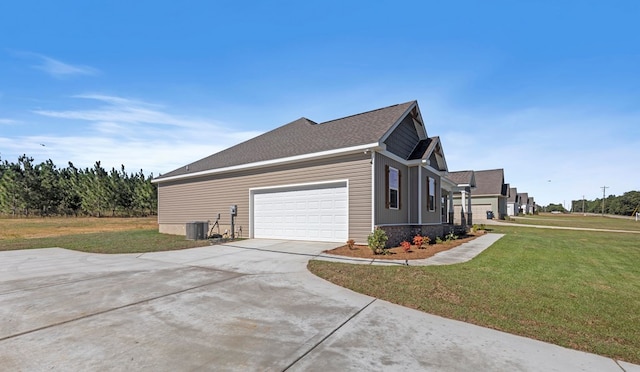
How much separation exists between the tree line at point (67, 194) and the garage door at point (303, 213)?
40.4 metres

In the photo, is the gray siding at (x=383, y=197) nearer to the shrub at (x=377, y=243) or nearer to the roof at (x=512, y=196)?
the shrub at (x=377, y=243)

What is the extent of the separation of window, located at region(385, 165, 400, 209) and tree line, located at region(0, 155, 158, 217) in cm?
4513

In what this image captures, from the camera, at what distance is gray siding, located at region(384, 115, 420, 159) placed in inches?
477

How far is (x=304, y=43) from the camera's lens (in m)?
12.1

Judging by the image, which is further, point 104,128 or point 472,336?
point 104,128

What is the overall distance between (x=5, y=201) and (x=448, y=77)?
194ft

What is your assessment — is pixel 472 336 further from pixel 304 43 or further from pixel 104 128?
pixel 104 128

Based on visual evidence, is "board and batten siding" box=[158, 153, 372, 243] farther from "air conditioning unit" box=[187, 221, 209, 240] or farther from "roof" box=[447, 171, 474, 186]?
"roof" box=[447, 171, 474, 186]

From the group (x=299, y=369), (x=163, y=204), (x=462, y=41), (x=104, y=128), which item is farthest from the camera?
(x=163, y=204)

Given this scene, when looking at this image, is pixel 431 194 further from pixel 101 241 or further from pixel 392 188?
pixel 101 241

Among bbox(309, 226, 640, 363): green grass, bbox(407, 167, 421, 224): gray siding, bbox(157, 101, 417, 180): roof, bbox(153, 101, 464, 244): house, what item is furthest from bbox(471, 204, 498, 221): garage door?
bbox(309, 226, 640, 363): green grass

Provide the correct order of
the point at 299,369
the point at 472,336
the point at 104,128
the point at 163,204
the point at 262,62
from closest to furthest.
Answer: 1. the point at 299,369
2. the point at 472,336
3. the point at 262,62
4. the point at 104,128
5. the point at 163,204

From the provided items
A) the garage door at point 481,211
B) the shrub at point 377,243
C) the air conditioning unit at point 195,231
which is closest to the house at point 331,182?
the shrub at point 377,243

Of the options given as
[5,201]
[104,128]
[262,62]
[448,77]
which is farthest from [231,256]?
[5,201]
